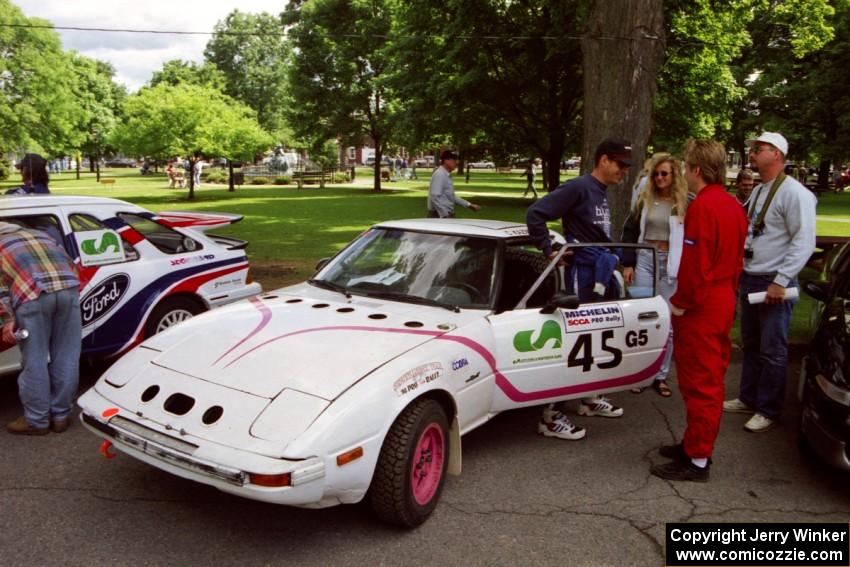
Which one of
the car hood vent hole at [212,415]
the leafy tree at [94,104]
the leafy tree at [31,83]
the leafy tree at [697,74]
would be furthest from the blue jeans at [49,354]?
the leafy tree at [94,104]

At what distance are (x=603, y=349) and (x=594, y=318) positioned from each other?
0.72ft

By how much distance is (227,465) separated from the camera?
284 cm

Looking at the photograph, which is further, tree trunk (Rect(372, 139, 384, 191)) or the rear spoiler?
tree trunk (Rect(372, 139, 384, 191))

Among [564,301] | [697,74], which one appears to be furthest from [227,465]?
[697,74]

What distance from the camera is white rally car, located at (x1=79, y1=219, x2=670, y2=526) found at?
2951mm

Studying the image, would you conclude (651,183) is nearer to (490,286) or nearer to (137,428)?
(490,286)

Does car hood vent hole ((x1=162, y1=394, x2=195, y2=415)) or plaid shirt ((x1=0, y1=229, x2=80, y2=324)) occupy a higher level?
plaid shirt ((x1=0, y1=229, x2=80, y2=324))

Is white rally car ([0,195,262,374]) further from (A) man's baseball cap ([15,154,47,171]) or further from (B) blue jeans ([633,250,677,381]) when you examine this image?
(B) blue jeans ([633,250,677,381])

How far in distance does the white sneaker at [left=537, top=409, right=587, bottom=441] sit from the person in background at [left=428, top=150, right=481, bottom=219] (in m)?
4.78

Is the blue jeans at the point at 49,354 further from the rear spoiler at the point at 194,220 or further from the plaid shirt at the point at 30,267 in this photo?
the rear spoiler at the point at 194,220

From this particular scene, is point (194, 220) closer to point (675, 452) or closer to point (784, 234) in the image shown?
point (675, 452)

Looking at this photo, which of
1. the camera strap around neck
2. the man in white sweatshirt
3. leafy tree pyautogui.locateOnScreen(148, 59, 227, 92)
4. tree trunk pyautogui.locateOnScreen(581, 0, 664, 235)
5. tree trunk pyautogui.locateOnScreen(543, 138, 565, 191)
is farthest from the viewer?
leafy tree pyautogui.locateOnScreen(148, 59, 227, 92)

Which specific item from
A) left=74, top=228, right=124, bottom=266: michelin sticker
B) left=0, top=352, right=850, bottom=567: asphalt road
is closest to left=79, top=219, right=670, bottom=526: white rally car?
left=0, top=352, right=850, bottom=567: asphalt road

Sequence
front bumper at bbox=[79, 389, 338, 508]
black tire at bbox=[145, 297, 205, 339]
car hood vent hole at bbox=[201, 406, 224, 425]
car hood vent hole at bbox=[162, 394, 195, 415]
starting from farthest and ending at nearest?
black tire at bbox=[145, 297, 205, 339] < car hood vent hole at bbox=[162, 394, 195, 415] < car hood vent hole at bbox=[201, 406, 224, 425] < front bumper at bbox=[79, 389, 338, 508]
